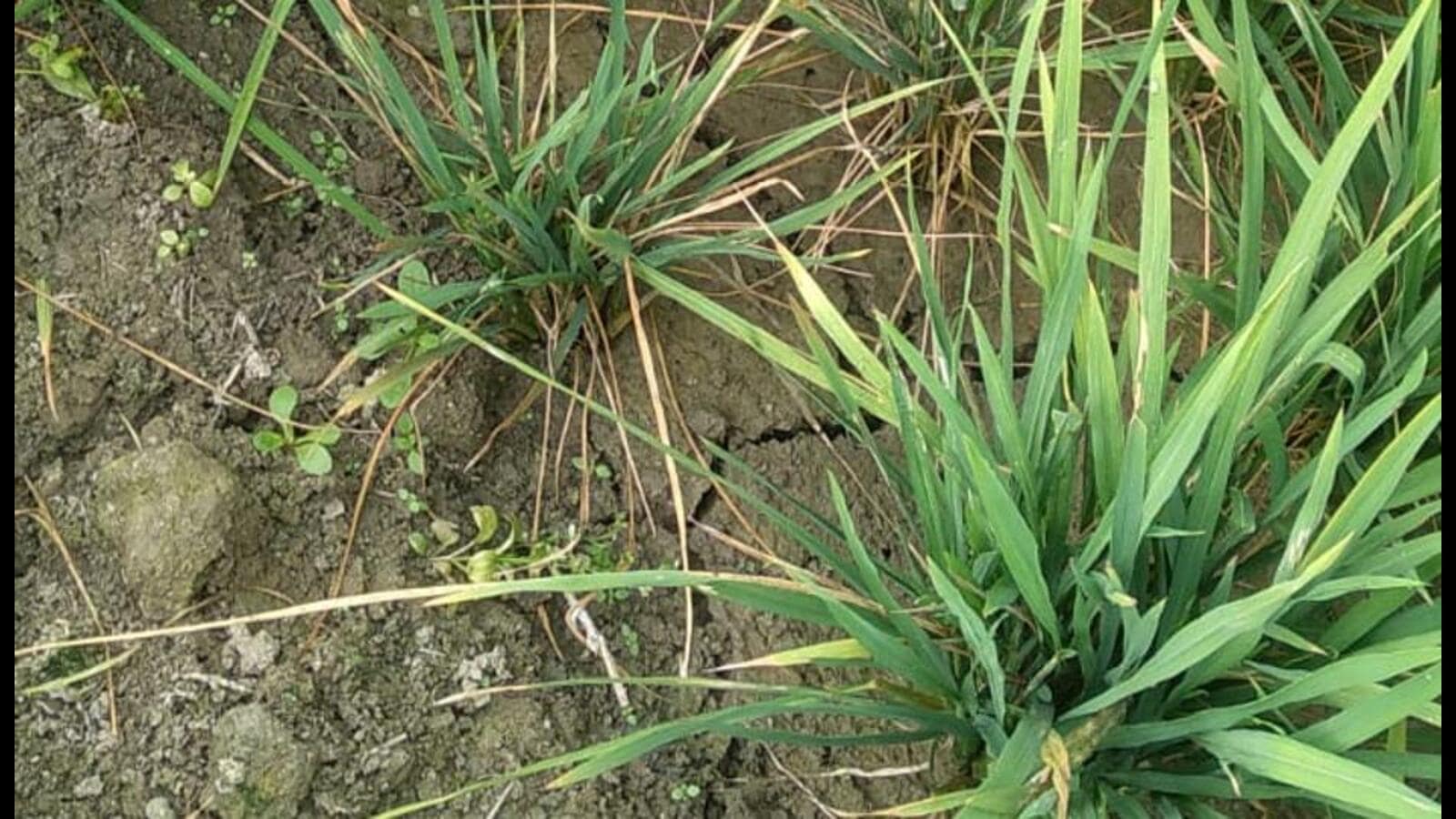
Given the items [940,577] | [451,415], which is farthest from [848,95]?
[940,577]

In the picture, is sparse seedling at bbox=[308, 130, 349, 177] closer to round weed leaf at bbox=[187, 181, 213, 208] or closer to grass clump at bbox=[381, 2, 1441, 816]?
round weed leaf at bbox=[187, 181, 213, 208]

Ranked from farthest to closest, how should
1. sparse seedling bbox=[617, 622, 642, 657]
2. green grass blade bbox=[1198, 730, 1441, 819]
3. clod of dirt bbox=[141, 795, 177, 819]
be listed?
1. sparse seedling bbox=[617, 622, 642, 657]
2. clod of dirt bbox=[141, 795, 177, 819]
3. green grass blade bbox=[1198, 730, 1441, 819]

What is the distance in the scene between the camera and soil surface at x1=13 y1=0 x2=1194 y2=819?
112 centimetres

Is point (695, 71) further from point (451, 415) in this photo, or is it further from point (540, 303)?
point (451, 415)

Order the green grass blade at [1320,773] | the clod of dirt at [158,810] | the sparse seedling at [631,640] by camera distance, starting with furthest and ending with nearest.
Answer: the sparse seedling at [631,640] < the clod of dirt at [158,810] < the green grass blade at [1320,773]

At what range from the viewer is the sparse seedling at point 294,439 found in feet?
3.89

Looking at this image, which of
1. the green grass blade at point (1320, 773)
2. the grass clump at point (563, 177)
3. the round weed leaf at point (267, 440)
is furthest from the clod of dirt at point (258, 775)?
the green grass blade at point (1320, 773)

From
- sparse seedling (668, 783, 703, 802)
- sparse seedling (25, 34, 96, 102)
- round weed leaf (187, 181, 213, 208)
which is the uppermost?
sparse seedling (25, 34, 96, 102)

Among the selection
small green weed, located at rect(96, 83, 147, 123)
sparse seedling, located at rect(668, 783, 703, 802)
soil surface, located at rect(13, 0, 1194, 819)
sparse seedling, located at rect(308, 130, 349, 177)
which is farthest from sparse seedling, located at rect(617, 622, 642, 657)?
small green weed, located at rect(96, 83, 147, 123)

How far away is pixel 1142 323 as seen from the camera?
0.97 meters

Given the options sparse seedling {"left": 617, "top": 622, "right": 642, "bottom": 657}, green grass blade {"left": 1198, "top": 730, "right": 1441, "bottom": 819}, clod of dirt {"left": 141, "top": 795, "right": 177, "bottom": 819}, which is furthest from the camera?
sparse seedling {"left": 617, "top": 622, "right": 642, "bottom": 657}

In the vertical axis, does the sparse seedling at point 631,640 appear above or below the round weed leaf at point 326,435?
below

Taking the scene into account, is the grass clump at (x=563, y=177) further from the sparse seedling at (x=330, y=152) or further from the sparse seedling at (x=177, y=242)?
the sparse seedling at (x=177, y=242)

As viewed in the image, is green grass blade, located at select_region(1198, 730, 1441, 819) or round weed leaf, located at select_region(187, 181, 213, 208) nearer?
green grass blade, located at select_region(1198, 730, 1441, 819)
